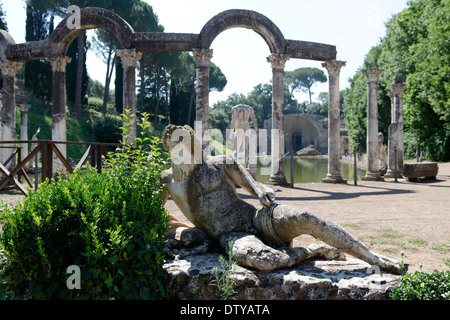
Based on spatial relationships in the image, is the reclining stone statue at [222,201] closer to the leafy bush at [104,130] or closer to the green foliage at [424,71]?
the green foliage at [424,71]

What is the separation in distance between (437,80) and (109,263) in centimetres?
2275

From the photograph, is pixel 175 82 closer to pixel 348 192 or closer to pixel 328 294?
pixel 348 192

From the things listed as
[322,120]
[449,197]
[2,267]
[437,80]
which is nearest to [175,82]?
[322,120]

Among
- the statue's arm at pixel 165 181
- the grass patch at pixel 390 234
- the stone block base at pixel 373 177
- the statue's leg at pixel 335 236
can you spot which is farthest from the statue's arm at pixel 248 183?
the stone block base at pixel 373 177

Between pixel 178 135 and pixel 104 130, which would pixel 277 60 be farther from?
pixel 104 130

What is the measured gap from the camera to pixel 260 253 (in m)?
2.67

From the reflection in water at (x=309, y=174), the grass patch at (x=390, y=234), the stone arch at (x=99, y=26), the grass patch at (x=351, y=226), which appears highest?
the stone arch at (x=99, y=26)

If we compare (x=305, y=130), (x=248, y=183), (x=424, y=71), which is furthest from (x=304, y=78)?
(x=248, y=183)

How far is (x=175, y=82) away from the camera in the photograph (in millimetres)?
39594

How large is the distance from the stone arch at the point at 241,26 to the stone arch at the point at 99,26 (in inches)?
102

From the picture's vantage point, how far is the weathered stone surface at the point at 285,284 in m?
2.56

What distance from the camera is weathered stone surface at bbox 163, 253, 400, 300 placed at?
256 cm

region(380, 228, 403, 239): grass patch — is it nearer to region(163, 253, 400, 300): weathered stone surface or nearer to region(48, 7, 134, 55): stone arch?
region(163, 253, 400, 300): weathered stone surface

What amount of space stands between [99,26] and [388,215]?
35.5 ft
